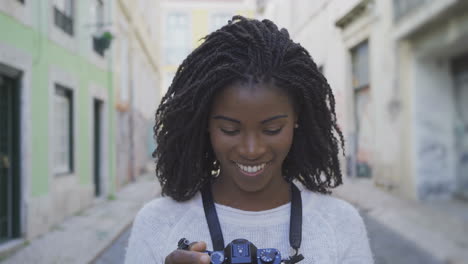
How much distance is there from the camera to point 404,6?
7.89 m

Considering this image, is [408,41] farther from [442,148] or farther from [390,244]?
[390,244]

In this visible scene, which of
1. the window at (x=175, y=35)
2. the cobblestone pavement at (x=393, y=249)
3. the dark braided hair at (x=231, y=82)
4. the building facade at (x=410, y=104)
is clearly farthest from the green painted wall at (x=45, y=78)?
the window at (x=175, y=35)

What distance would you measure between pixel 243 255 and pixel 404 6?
7.84 metres

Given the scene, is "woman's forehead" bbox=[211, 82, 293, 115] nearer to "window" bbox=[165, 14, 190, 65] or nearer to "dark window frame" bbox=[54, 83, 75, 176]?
"dark window frame" bbox=[54, 83, 75, 176]

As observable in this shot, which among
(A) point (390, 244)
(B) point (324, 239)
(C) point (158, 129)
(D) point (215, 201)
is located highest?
(C) point (158, 129)

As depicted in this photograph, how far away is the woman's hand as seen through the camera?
44.3 inches

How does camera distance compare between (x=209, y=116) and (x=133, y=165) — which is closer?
(x=209, y=116)

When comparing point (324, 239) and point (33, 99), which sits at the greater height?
point (33, 99)

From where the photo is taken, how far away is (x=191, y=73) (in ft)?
5.02

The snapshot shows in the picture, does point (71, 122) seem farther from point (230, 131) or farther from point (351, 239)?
point (351, 239)

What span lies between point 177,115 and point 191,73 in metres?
0.16

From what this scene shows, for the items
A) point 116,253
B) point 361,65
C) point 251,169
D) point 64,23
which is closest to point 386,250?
point 116,253

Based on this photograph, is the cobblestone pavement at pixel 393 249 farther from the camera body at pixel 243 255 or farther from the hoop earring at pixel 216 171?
the camera body at pixel 243 255

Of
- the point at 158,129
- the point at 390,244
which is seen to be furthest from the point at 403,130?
the point at 158,129
